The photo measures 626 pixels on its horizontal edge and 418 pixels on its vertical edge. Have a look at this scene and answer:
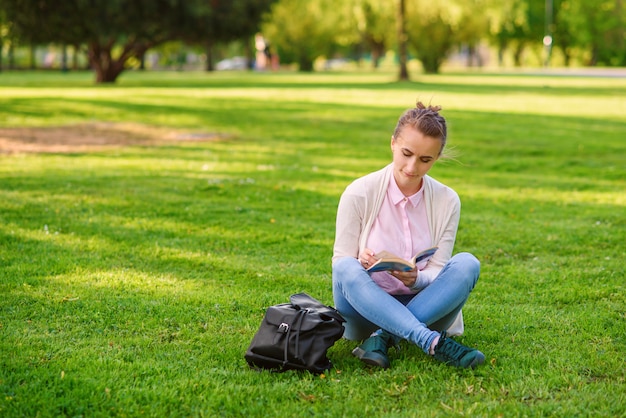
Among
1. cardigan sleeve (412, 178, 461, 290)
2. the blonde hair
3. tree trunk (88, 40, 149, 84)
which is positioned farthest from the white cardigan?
tree trunk (88, 40, 149, 84)

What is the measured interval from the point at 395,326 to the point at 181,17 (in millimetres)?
35138

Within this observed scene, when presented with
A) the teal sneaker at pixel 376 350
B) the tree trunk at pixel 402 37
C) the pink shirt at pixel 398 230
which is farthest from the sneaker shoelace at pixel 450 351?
the tree trunk at pixel 402 37

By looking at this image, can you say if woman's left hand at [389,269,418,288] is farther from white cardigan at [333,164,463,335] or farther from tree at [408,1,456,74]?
tree at [408,1,456,74]

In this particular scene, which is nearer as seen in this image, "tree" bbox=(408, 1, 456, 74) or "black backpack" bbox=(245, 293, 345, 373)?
"black backpack" bbox=(245, 293, 345, 373)

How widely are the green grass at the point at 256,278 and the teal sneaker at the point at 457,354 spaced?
0.05 meters

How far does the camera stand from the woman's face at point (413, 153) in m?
4.33

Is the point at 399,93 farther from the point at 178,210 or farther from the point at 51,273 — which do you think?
the point at 51,273

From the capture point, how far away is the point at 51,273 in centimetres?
616

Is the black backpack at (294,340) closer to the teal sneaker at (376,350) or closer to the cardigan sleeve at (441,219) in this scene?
the teal sneaker at (376,350)

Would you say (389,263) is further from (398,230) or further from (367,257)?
(398,230)

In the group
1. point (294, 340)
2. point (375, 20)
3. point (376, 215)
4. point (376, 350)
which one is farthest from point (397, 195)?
point (375, 20)

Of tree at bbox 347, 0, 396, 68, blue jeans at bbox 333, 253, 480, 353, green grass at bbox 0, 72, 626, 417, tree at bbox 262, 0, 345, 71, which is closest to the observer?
green grass at bbox 0, 72, 626, 417

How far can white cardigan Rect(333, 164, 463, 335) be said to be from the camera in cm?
451

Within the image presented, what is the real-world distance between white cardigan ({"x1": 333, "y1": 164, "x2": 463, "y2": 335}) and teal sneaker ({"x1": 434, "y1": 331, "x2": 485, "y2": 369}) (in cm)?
38
